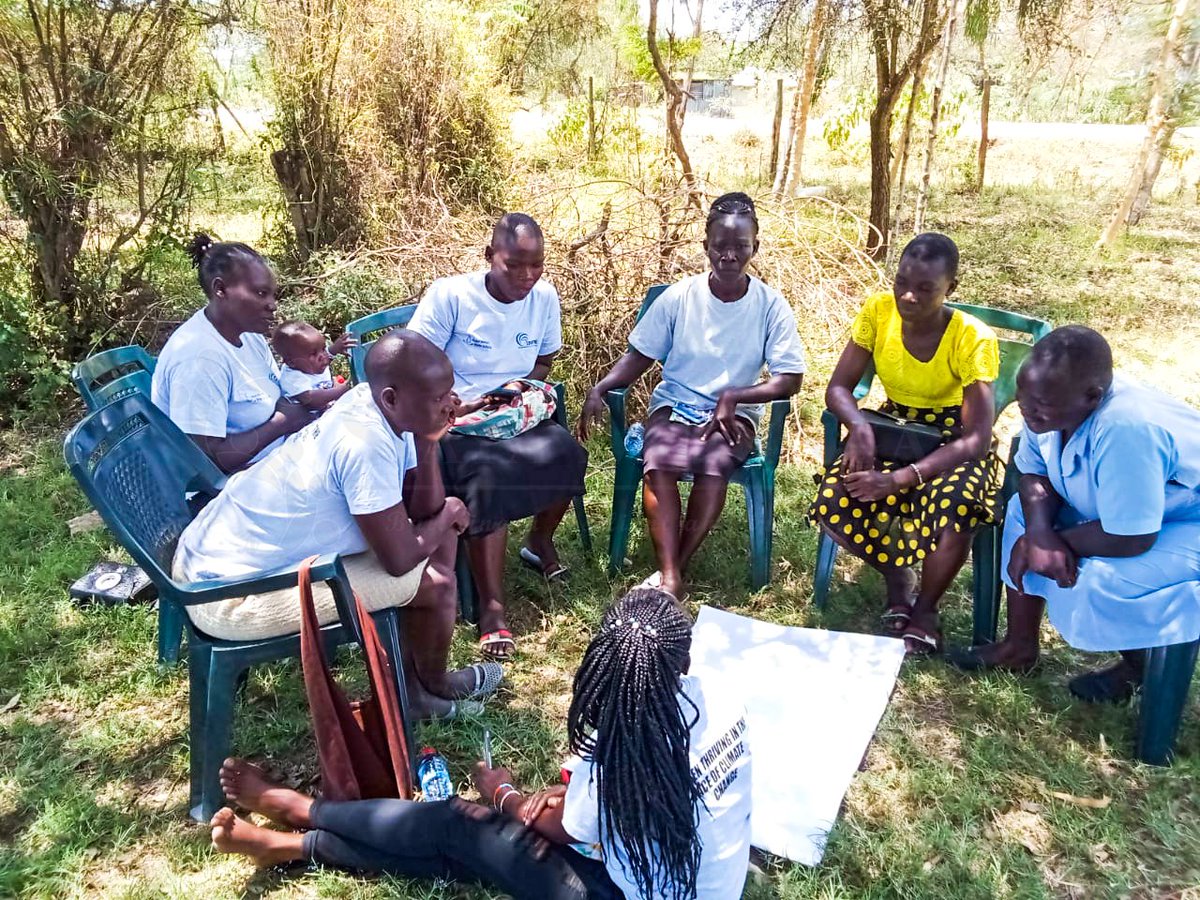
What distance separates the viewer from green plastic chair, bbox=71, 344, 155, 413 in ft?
8.46

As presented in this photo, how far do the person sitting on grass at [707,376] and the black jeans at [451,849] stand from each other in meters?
1.40

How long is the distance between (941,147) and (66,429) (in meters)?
12.3

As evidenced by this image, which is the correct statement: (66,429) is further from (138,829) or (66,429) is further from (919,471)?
(919,471)

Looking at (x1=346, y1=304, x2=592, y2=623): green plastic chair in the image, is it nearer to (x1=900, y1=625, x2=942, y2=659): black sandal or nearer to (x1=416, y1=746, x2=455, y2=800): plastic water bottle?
(x1=416, y1=746, x2=455, y2=800): plastic water bottle

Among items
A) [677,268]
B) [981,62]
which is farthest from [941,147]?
[677,268]

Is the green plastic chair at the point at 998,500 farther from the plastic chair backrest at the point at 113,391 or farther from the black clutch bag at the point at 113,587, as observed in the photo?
the black clutch bag at the point at 113,587

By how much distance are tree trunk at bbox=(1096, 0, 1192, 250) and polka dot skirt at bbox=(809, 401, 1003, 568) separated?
655 cm

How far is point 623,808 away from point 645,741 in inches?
6.0

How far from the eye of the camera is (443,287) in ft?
10.8

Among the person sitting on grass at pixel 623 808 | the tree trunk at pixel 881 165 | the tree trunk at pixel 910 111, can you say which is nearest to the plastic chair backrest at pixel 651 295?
the person sitting on grass at pixel 623 808

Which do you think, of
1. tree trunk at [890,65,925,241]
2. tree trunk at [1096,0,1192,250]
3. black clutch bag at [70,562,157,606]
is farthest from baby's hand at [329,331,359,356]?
tree trunk at [1096,0,1192,250]

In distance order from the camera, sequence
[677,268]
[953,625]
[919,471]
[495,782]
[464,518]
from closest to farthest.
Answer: [495,782] → [464,518] → [919,471] → [953,625] → [677,268]

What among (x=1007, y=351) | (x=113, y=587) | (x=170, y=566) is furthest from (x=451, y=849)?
(x=1007, y=351)

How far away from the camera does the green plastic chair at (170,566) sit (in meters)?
2.08
